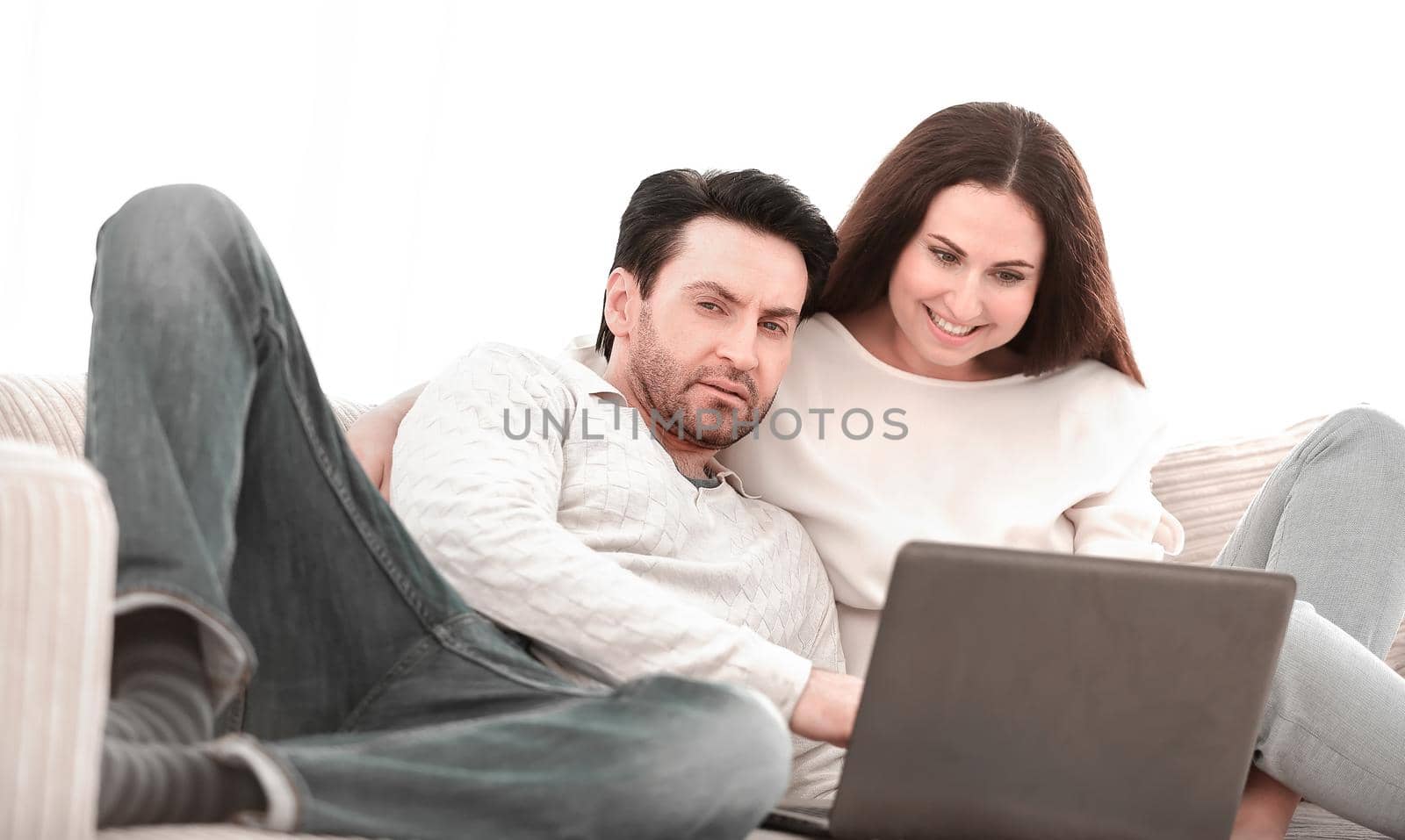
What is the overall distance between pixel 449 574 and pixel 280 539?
19 cm

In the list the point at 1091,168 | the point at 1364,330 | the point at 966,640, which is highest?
the point at 1091,168

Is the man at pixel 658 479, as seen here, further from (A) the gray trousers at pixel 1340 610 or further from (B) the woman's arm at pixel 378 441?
(A) the gray trousers at pixel 1340 610

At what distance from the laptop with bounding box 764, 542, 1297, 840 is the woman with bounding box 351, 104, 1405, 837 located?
25.5 inches

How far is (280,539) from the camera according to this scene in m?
1.21

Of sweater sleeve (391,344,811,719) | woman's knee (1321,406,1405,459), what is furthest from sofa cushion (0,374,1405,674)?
sweater sleeve (391,344,811,719)

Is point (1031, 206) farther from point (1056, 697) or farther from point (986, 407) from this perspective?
point (1056, 697)

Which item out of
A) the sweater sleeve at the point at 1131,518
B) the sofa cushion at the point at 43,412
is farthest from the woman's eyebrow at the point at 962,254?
the sofa cushion at the point at 43,412

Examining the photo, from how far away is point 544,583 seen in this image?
129cm

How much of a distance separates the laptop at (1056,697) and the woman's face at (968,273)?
34.9 inches

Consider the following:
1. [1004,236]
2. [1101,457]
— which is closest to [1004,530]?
[1101,457]

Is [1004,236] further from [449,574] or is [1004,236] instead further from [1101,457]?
[449,574]

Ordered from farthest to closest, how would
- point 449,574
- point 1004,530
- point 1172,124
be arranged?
point 1172,124 → point 1004,530 → point 449,574

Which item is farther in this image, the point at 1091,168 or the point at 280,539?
the point at 1091,168

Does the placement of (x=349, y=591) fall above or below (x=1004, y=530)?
below
